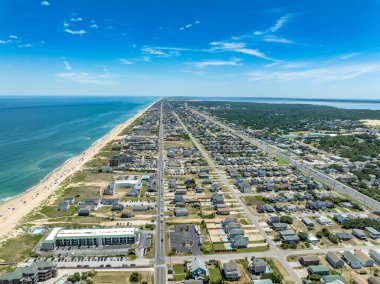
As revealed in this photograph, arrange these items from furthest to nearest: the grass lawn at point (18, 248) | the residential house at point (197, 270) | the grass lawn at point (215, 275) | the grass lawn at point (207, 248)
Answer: the grass lawn at point (207, 248) → the grass lawn at point (18, 248) → the residential house at point (197, 270) → the grass lawn at point (215, 275)

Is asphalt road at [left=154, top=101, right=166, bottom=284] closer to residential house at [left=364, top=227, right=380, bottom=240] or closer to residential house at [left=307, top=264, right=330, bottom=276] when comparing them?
residential house at [left=307, top=264, right=330, bottom=276]

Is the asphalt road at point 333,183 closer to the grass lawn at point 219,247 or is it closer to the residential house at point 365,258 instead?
the residential house at point 365,258

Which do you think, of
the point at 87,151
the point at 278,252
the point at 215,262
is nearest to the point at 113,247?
the point at 215,262

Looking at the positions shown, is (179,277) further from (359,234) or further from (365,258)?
(359,234)

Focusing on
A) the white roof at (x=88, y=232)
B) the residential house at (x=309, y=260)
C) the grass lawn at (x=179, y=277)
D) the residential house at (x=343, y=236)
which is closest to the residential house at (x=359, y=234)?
the residential house at (x=343, y=236)

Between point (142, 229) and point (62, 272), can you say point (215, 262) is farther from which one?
point (62, 272)

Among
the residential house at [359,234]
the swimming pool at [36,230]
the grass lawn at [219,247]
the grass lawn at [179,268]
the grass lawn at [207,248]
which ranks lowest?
the grass lawn at [179,268]

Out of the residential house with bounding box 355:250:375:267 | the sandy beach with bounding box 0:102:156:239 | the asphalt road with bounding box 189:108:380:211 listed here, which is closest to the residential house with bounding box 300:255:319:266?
the residential house with bounding box 355:250:375:267
